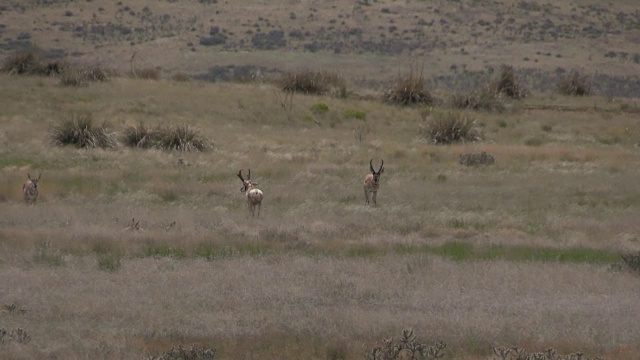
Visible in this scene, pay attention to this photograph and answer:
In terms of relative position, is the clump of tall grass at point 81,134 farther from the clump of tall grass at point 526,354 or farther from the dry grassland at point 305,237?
the clump of tall grass at point 526,354

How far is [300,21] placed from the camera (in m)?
85.9

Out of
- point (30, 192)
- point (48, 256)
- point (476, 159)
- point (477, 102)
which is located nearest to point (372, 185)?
point (30, 192)

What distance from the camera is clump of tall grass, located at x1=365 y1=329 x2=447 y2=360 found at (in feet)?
32.4

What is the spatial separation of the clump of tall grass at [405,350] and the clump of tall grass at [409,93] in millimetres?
31348

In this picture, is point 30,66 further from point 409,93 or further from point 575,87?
point 575,87

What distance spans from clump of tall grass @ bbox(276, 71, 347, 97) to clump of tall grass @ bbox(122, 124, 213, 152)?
1071 centimetres

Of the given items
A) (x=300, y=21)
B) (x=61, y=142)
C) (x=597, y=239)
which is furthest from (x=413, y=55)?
(x=597, y=239)

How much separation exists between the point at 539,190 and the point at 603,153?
7917 mm

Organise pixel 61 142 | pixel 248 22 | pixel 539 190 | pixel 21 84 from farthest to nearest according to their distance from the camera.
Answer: pixel 248 22, pixel 21 84, pixel 61 142, pixel 539 190

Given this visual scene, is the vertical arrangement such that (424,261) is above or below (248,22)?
above

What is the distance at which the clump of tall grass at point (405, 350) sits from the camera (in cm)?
988

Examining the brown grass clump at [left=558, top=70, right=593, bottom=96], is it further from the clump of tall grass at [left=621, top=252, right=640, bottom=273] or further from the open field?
the clump of tall grass at [left=621, top=252, right=640, bottom=273]

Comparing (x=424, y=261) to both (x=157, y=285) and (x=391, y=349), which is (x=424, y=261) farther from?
(x=391, y=349)

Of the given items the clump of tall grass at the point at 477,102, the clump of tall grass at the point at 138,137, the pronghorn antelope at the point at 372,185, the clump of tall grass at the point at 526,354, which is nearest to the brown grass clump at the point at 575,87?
the clump of tall grass at the point at 477,102
